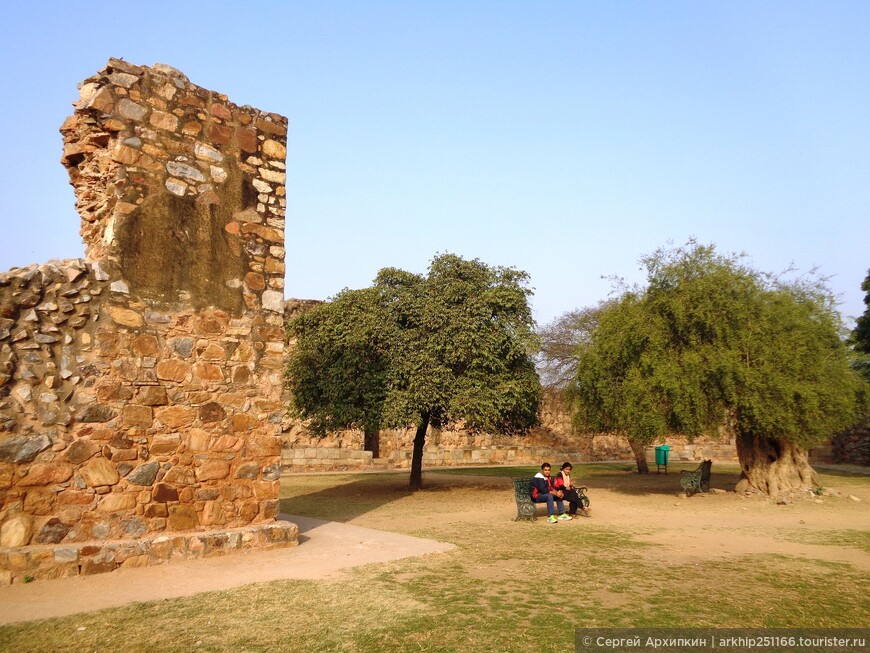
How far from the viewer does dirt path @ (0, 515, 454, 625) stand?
17.9 ft

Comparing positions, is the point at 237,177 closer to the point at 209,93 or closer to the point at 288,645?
the point at 209,93

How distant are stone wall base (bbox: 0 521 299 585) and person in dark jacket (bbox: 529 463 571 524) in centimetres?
458

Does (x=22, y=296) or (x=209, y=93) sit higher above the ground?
(x=209, y=93)

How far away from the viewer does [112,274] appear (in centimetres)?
707

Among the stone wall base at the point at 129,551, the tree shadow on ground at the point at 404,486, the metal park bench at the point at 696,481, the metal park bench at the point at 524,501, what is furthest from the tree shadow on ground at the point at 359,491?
the metal park bench at the point at 696,481

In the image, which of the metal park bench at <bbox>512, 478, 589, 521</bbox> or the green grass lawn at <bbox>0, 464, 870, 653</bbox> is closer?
the green grass lawn at <bbox>0, 464, 870, 653</bbox>

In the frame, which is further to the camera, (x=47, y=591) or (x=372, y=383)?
(x=372, y=383)

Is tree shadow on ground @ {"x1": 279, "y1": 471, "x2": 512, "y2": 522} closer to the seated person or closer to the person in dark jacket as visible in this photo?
the person in dark jacket

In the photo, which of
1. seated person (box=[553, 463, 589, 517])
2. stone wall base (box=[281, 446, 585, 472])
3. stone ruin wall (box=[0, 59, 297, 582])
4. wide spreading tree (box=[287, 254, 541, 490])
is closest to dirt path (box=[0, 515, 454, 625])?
stone ruin wall (box=[0, 59, 297, 582])

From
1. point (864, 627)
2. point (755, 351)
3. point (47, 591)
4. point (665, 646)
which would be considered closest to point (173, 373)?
point (47, 591)

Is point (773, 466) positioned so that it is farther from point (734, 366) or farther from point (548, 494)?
point (548, 494)

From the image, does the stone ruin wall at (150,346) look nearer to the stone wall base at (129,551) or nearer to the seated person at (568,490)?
the stone wall base at (129,551)

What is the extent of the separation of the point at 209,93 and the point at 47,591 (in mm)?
5686

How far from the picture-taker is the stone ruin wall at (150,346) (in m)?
6.41
